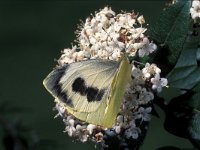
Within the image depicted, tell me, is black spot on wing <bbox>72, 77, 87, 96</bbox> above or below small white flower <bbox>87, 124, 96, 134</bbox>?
above

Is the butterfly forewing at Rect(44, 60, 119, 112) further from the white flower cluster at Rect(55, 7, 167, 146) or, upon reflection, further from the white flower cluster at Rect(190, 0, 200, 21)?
the white flower cluster at Rect(190, 0, 200, 21)

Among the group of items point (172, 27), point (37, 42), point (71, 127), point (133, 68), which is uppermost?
point (37, 42)

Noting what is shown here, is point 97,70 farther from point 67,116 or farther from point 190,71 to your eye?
point 190,71

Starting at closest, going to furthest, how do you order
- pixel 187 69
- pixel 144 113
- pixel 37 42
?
1. pixel 144 113
2. pixel 187 69
3. pixel 37 42

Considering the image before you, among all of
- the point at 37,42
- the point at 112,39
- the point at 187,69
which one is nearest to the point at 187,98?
the point at 187,69

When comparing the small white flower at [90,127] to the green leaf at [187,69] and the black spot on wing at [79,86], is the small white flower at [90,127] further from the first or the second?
the green leaf at [187,69]

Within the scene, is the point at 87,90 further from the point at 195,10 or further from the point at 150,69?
the point at 195,10

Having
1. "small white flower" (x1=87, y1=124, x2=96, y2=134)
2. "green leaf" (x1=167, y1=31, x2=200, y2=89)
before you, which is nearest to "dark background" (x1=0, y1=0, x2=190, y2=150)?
"green leaf" (x1=167, y1=31, x2=200, y2=89)
